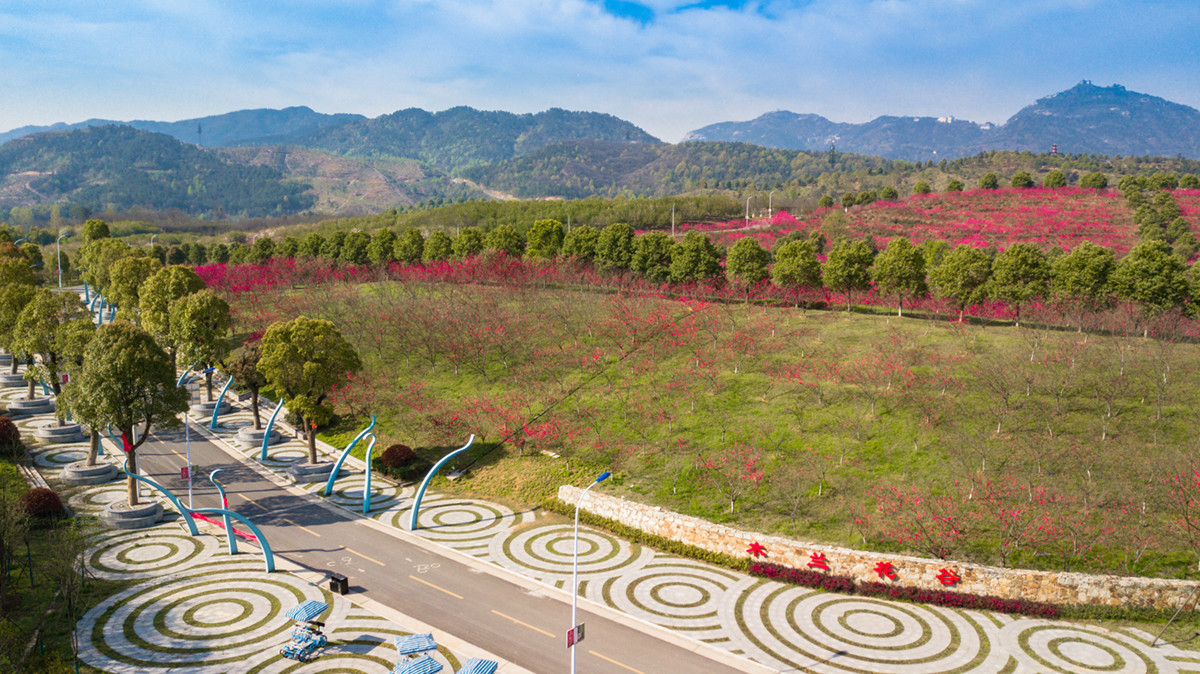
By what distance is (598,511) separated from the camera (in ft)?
111

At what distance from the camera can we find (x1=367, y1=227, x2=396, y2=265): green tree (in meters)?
86.8

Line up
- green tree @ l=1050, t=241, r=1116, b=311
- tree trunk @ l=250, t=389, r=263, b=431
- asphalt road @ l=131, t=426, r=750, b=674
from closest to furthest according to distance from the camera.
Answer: asphalt road @ l=131, t=426, r=750, b=674 → green tree @ l=1050, t=241, r=1116, b=311 → tree trunk @ l=250, t=389, r=263, b=431

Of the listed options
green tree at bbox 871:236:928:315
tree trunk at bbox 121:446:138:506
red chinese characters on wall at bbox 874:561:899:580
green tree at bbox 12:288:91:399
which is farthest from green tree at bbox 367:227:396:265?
red chinese characters on wall at bbox 874:561:899:580

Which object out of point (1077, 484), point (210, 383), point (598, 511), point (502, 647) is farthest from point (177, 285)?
point (1077, 484)

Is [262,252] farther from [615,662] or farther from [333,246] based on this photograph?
[615,662]

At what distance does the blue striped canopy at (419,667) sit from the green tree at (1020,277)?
48219 mm

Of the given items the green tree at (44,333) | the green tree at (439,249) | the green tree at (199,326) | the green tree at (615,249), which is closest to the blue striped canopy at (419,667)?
the green tree at (44,333)

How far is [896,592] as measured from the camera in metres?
26.4

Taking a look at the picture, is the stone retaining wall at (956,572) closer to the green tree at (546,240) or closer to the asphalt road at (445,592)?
the asphalt road at (445,592)

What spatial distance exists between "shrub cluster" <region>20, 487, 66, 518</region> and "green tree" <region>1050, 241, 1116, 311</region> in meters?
65.6

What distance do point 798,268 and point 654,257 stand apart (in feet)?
51.8

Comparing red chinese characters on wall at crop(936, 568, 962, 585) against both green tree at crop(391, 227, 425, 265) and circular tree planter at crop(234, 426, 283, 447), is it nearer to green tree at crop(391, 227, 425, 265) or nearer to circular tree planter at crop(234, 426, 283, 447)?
circular tree planter at crop(234, 426, 283, 447)

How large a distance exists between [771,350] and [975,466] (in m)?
16.8

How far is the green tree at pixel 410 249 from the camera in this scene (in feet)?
279
